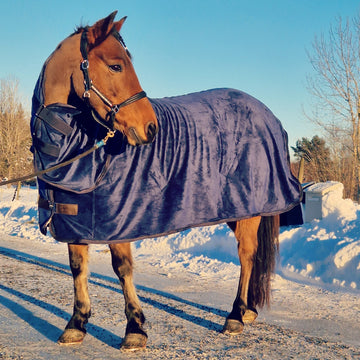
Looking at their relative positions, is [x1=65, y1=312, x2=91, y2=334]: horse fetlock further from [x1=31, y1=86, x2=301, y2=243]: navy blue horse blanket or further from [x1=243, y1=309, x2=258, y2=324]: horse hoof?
[x1=243, y1=309, x2=258, y2=324]: horse hoof

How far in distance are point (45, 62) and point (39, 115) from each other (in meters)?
0.42

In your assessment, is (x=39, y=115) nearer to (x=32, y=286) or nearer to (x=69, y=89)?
(x=69, y=89)

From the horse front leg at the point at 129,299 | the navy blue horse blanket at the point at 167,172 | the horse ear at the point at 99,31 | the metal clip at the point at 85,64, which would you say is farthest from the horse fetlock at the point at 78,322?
the horse ear at the point at 99,31

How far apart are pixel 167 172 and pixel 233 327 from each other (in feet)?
4.63

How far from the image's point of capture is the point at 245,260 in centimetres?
390

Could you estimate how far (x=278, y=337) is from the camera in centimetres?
332

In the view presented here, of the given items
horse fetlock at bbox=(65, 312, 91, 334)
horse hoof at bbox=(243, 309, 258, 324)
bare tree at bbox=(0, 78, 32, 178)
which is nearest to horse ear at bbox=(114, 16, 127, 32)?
horse fetlock at bbox=(65, 312, 91, 334)

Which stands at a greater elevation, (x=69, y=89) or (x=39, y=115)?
(x=69, y=89)

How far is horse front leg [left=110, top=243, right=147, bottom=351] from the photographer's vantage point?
297cm

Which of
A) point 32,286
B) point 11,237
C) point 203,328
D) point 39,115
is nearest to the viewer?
point 39,115

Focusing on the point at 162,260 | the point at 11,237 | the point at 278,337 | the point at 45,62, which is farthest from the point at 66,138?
the point at 11,237

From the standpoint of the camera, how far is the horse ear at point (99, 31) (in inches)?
109

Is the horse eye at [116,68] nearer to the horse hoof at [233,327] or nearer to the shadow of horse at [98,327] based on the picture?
the shadow of horse at [98,327]

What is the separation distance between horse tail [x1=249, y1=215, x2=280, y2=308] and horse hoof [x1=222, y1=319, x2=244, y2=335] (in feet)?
1.86
